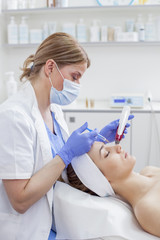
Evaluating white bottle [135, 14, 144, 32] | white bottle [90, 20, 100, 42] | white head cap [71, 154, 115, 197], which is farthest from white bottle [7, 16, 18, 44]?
white head cap [71, 154, 115, 197]

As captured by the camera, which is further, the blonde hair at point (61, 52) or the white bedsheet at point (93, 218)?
the blonde hair at point (61, 52)

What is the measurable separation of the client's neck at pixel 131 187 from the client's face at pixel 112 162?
27 mm

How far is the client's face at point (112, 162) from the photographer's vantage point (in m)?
1.29

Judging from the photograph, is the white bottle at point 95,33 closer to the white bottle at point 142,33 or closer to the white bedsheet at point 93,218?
the white bottle at point 142,33

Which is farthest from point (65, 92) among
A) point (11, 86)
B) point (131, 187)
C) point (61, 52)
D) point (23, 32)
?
point (23, 32)

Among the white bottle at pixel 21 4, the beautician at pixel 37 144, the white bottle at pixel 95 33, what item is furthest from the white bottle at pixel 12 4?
the beautician at pixel 37 144

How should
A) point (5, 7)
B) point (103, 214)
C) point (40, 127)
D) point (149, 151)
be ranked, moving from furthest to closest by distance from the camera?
1. point (5, 7)
2. point (149, 151)
3. point (40, 127)
4. point (103, 214)

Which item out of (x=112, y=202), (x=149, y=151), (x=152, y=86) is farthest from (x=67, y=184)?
(x=152, y=86)

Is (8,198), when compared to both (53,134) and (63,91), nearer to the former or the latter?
(53,134)

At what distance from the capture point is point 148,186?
1278 millimetres

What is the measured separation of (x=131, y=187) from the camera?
4.23ft

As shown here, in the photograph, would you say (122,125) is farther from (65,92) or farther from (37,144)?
(37,144)

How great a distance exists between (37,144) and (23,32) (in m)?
1.86

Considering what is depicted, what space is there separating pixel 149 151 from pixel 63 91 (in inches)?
57.0
